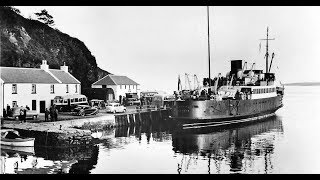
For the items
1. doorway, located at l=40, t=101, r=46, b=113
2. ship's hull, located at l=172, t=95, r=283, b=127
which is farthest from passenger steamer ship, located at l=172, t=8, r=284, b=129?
doorway, located at l=40, t=101, r=46, b=113

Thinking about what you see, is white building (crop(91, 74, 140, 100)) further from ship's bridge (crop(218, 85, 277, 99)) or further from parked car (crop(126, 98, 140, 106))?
ship's bridge (crop(218, 85, 277, 99))

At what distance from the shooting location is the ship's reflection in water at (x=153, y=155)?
1616 centimetres

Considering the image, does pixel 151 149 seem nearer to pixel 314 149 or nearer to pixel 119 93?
pixel 314 149

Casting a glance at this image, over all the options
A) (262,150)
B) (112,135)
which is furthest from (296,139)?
(112,135)

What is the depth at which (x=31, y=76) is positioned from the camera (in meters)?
26.6

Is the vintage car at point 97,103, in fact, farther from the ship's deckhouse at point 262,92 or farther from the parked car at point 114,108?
the ship's deckhouse at point 262,92

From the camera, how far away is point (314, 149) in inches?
798

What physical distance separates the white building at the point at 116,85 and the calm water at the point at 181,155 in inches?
166

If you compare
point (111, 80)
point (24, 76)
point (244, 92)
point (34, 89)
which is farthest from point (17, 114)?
point (244, 92)

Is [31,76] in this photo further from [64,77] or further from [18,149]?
[18,149]

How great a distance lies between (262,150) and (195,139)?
19.2 ft

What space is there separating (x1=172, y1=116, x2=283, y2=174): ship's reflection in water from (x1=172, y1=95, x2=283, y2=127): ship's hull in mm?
1126

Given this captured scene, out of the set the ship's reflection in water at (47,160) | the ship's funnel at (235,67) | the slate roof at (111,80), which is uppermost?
the ship's funnel at (235,67)

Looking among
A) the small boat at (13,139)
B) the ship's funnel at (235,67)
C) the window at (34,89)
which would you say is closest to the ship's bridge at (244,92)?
the ship's funnel at (235,67)
